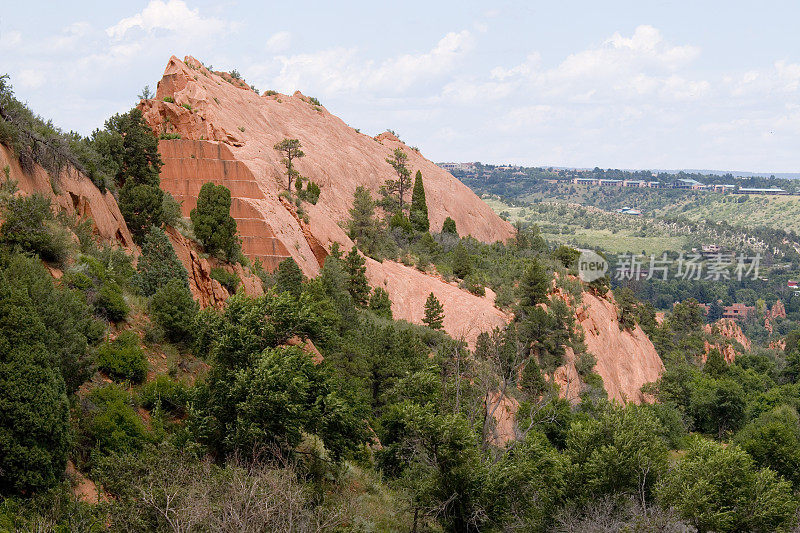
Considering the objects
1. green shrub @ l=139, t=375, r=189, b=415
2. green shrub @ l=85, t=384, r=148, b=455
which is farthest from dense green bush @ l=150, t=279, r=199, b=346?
green shrub @ l=85, t=384, r=148, b=455

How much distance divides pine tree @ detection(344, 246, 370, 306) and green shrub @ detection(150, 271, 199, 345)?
18.5 metres

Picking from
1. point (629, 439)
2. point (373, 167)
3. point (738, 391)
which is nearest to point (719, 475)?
point (629, 439)

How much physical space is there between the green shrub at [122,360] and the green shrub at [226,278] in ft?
33.6

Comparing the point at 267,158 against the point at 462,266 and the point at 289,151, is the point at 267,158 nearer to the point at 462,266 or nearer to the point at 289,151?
the point at 289,151

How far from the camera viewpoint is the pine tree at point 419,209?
190 ft

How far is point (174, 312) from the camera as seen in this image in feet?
65.3

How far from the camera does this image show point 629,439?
18938mm

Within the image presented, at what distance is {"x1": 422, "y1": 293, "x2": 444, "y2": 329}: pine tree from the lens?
128 ft

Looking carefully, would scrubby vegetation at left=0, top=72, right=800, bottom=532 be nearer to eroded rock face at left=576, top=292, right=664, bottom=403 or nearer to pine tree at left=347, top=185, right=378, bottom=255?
pine tree at left=347, top=185, right=378, bottom=255

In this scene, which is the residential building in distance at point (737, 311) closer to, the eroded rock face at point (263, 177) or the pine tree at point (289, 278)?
the eroded rock face at point (263, 177)

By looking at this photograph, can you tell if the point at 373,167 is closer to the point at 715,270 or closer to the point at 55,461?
the point at 55,461

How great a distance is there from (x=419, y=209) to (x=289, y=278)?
30.7 m

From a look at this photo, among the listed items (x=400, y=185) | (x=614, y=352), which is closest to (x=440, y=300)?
(x=614, y=352)

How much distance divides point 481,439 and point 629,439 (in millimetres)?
4228
